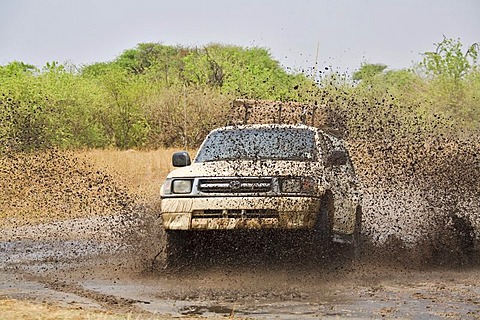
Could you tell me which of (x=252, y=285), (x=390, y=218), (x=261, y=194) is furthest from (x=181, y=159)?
(x=390, y=218)

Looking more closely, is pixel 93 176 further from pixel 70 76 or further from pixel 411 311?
pixel 411 311

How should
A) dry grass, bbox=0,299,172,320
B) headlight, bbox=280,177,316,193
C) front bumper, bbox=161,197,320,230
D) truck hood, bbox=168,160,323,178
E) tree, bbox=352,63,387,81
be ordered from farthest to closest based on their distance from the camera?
tree, bbox=352,63,387,81
truck hood, bbox=168,160,323,178
headlight, bbox=280,177,316,193
front bumper, bbox=161,197,320,230
dry grass, bbox=0,299,172,320

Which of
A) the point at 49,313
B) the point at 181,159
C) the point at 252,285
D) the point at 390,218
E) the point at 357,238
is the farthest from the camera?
the point at 390,218

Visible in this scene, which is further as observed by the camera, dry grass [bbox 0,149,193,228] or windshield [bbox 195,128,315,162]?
dry grass [bbox 0,149,193,228]

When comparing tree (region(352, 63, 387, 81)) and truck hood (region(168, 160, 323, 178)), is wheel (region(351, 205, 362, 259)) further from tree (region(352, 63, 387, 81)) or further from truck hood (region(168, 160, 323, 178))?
tree (region(352, 63, 387, 81))

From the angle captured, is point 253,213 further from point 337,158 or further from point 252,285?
point 337,158

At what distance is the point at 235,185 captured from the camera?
31.9ft

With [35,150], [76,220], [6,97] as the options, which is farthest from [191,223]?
[6,97]

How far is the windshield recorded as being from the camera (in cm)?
1063

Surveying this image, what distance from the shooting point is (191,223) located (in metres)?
9.68

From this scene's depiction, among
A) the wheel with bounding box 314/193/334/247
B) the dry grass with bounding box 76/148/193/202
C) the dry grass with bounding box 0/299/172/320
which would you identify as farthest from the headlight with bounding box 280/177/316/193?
the dry grass with bounding box 76/148/193/202

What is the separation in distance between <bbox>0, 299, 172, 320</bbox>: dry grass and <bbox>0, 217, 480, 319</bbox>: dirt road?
1.33ft

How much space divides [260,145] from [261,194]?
1.31 metres

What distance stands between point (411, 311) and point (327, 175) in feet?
8.97
